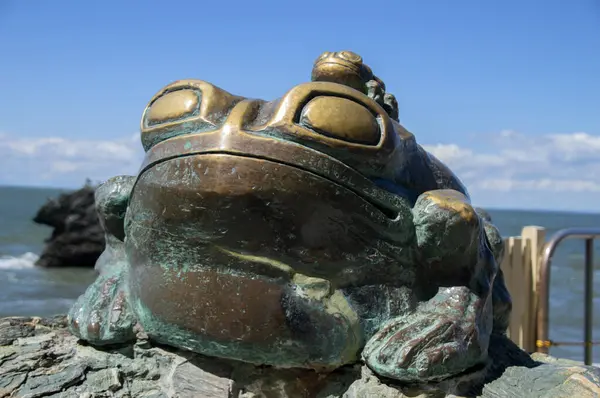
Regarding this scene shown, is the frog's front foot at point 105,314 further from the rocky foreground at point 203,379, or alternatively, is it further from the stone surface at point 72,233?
the stone surface at point 72,233

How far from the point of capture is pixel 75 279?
656 inches

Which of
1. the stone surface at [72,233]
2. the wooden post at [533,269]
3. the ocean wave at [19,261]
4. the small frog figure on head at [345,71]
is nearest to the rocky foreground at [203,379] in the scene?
the small frog figure on head at [345,71]

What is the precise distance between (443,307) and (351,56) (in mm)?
990

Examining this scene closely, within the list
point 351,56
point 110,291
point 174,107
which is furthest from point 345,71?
point 110,291

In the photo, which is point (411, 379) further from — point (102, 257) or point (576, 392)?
point (102, 257)

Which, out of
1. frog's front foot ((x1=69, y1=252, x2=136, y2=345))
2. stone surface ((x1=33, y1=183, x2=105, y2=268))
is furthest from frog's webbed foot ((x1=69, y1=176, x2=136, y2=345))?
stone surface ((x1=33, y1=183, x2=105, y2=268))

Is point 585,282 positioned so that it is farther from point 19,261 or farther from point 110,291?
point 19,261

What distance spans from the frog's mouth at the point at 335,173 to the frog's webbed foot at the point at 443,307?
0.13 metres

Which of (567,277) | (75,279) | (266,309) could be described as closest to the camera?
(266,309)

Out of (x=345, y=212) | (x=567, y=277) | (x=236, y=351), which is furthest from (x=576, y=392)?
(x=567, y=277)

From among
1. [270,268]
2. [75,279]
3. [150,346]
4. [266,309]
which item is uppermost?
[270,268]

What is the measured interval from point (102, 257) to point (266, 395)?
3.01ft

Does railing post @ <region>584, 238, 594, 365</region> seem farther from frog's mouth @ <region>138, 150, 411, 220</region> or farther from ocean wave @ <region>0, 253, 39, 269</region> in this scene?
ocean wave @ <region>0, 253, 39, 269</region>

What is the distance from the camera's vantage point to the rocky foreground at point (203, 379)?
6.26ft
